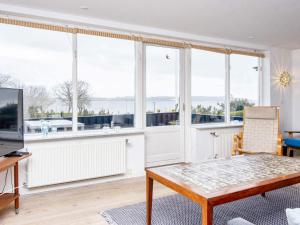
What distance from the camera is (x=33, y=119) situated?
354 centimetres

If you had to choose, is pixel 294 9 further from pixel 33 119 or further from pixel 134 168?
pixel 33 119

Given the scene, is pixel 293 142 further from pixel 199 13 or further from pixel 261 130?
pixel 199 13

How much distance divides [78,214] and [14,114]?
1.28 metres

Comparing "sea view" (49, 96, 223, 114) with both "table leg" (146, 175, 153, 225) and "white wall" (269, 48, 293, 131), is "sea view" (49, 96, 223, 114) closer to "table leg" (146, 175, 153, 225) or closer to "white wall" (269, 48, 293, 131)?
"white wall" (269, 48, 293, 131)

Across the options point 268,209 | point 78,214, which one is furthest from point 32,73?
point 268,209

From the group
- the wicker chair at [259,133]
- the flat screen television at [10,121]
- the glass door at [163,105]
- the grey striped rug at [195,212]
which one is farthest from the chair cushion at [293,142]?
the flat screen television at [10,121]

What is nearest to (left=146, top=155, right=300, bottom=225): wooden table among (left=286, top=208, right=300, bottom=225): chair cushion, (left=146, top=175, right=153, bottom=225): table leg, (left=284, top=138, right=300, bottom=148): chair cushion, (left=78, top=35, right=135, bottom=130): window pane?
(left=146, top=175, right=153, bottom=225): table leg

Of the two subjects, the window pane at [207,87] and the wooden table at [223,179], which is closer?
the wooden table at [223,179]

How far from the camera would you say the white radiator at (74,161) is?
10.9ft

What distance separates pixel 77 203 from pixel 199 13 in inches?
115

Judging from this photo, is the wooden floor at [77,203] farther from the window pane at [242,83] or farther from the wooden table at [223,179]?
the window pane at [242,83]

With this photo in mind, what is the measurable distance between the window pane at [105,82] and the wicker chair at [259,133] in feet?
6.67

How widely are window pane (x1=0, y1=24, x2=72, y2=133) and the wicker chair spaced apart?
9.82 feet

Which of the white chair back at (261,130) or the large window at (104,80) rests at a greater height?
the large window at (104,80)
